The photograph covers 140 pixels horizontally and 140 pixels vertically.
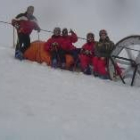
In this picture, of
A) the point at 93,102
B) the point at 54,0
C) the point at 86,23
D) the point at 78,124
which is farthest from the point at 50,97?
the point at 54,0

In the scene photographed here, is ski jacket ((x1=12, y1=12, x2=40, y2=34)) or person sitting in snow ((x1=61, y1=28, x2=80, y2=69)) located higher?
ski jacket ((x1=12, y1=12, x2=40, y2=34))

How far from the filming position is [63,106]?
9711 mm

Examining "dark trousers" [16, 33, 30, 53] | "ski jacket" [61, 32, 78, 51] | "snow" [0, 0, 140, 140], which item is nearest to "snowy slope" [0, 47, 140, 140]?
"snow" [0, 0, 140, 140]

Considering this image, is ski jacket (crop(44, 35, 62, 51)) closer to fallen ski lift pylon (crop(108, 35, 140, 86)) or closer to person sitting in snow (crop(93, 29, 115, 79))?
person sitting in snow (crop(93, 29, 115, 79))

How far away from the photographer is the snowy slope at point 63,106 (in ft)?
27.1

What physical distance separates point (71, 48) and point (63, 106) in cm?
509

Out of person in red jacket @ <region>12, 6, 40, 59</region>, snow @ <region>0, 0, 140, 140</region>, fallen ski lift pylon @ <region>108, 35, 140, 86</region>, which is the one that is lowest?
snow @ <region>0, 0, 140, 140</region>

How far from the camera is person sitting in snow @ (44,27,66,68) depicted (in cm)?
1446

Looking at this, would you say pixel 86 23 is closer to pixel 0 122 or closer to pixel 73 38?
pixel 73 38

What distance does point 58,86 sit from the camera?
1150 centimetres

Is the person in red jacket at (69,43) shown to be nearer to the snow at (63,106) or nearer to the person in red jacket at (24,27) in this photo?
the person in red jacket at (24,27)

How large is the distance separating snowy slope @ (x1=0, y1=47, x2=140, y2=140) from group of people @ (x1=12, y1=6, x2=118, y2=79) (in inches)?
24.2

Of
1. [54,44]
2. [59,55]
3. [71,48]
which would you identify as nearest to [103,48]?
[71,48]

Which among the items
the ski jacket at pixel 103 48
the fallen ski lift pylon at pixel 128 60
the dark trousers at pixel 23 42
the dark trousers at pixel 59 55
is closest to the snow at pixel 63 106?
the fallen ski lift pylon at pixel 128 60
